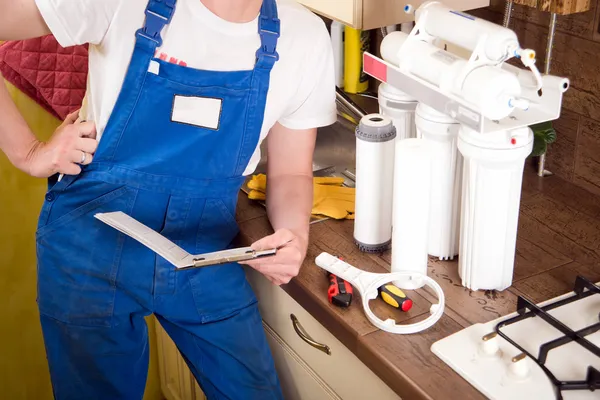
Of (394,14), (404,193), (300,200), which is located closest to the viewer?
(404,193)

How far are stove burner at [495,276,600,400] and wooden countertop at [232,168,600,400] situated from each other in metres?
0.05

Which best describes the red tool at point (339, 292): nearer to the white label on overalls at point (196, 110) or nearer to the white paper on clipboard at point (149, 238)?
the white paper on clipboard at point (149, 238)

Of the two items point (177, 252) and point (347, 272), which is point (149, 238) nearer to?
point (177, 252)

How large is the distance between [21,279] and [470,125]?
4.63 ft

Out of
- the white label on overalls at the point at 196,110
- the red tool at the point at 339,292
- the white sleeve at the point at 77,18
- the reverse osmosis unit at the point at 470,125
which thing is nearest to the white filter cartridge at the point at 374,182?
the reverse osmosis unit at the point at 470,125

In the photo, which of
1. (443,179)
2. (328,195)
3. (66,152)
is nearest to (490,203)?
(443,179)

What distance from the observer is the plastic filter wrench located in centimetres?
124

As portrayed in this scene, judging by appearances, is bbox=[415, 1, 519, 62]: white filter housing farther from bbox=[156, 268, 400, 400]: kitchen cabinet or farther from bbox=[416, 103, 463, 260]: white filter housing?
bbox=[156, 268, 400, 400]: kitchen cabinet

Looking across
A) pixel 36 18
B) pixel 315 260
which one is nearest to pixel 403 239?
pixel 315 260

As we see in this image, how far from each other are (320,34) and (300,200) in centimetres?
32

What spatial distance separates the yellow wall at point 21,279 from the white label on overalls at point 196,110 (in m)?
0.75

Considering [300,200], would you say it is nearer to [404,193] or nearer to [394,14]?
[404,193]

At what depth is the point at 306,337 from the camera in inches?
58.2

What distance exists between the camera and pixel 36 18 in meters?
1.31
